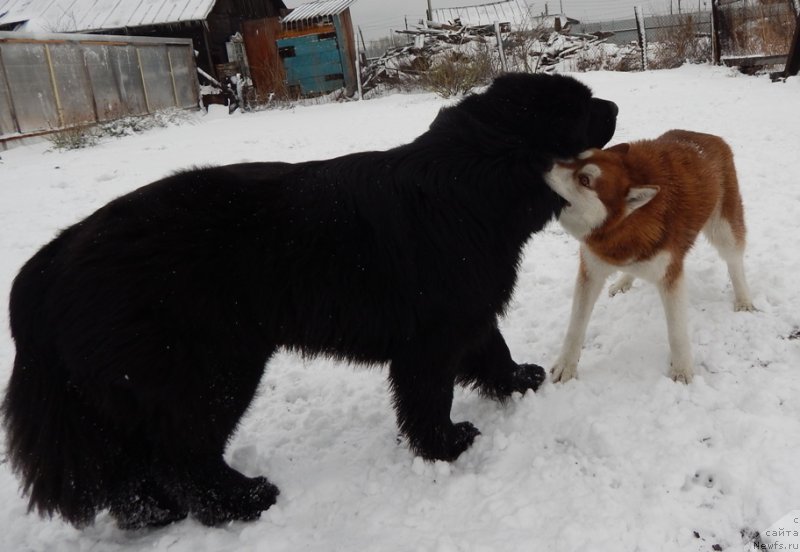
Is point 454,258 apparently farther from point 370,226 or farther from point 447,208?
point 370,226

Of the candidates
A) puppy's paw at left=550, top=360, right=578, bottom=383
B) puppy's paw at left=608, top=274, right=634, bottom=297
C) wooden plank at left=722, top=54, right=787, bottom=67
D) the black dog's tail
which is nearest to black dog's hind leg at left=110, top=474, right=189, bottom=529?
the black dog's tail

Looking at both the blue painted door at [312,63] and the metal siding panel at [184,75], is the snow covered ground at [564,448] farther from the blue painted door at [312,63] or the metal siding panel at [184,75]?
the blue painted door at [312,63]

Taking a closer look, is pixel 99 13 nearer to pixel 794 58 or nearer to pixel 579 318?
pixel 794 58

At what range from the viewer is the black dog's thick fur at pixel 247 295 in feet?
6.53

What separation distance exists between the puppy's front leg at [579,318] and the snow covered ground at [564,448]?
0.10 m

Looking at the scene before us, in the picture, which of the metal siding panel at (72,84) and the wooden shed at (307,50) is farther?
the wooden shed at (307,50)

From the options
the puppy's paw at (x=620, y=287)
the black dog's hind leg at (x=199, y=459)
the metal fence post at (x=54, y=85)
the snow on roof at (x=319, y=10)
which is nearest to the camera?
the black dog's hind leg at (x=199, y=459)

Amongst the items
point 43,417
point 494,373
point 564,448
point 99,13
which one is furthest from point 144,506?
point 99,13

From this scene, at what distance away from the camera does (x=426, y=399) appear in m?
2.49

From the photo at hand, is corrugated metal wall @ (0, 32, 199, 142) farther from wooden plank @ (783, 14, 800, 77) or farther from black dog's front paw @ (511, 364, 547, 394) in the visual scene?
wooden plank @ (783, 14, 800, 77)

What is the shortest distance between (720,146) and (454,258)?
7.60 ft

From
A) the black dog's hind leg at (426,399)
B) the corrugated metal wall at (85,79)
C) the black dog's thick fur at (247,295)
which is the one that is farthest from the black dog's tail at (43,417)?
the corrugated metal wall at (85,79)

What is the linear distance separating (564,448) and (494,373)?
21.9 inches

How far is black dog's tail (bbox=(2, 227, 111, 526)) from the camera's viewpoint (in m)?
2.01
